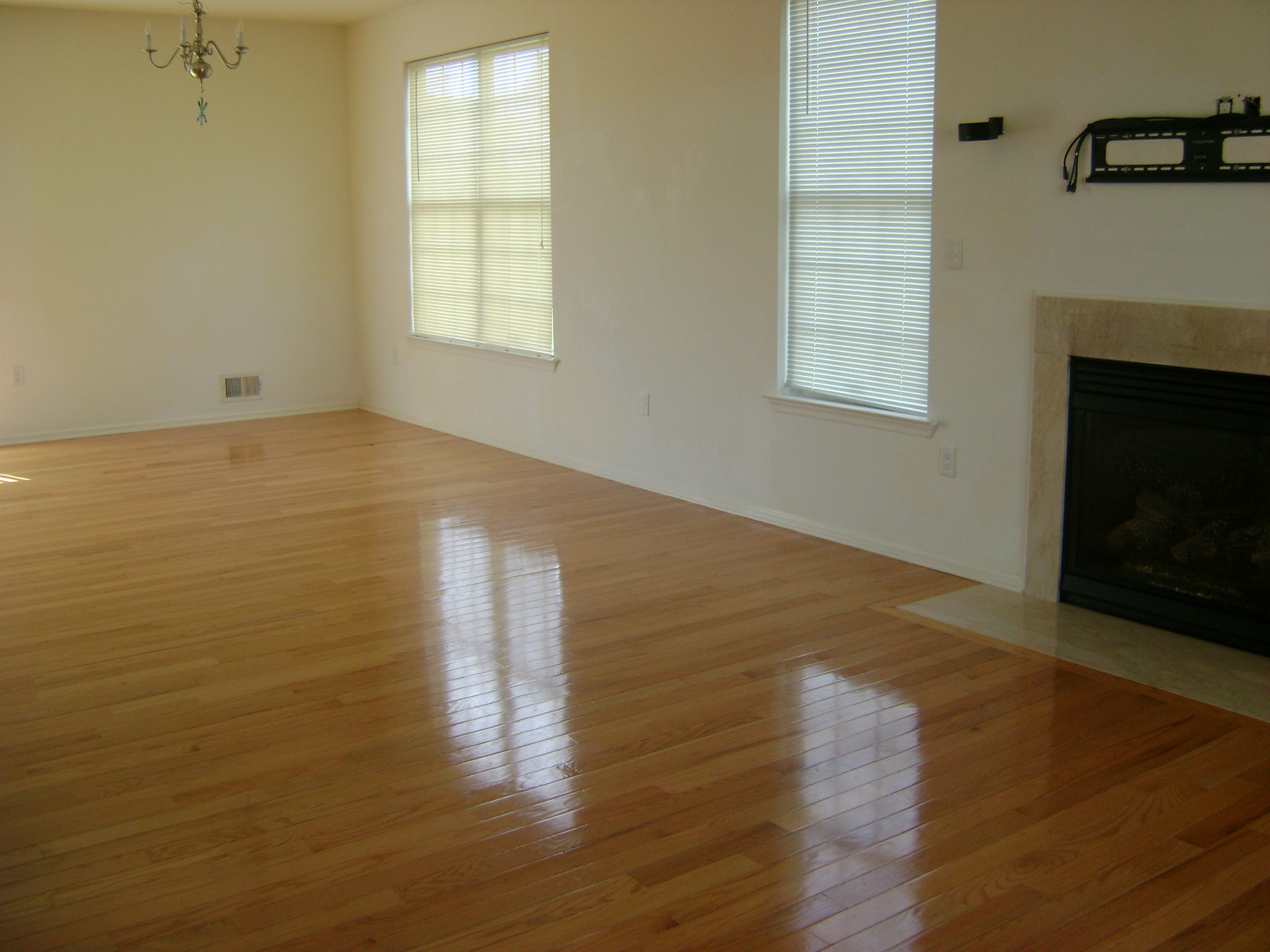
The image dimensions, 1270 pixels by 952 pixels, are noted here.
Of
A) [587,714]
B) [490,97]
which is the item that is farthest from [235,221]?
[587,714]

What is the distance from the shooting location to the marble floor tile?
3359 millimetres

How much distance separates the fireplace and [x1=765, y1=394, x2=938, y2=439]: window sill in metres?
0.68

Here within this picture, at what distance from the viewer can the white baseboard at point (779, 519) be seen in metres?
4.44

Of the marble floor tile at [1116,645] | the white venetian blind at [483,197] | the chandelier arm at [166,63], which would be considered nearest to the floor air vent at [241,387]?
the white venetian blind at [483,197]

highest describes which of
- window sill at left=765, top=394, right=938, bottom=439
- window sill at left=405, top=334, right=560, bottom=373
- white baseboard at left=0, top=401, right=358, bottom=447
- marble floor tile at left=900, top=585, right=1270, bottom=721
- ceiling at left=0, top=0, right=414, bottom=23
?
ceiling at left=0, top=0, right=414, bottom=23

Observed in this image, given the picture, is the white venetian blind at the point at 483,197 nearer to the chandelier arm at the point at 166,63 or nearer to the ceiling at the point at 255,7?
the ceiling at the point at 255,7

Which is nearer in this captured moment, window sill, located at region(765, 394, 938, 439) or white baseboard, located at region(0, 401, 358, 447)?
window sill, located at region(765, 394, 938, 439)

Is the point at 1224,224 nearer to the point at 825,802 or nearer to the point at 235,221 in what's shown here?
the point at 825,802

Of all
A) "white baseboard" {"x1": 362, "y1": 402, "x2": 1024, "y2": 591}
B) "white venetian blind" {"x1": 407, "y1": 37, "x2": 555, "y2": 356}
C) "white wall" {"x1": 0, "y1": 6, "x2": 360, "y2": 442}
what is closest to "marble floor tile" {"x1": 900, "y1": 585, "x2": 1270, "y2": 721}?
"white baseboard" {"x1": 362, "y1": 402, "x2": 1024, "y2": 591}

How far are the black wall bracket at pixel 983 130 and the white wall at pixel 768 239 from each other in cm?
6

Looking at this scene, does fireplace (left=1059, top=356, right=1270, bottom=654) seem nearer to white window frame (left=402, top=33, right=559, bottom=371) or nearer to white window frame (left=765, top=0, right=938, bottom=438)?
white window frame (left=765, top=0, right=938, bottom=438)

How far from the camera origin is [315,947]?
2.18 meters

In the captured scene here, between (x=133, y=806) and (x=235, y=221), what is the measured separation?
622cm

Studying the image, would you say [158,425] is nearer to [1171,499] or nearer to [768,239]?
[768,239]
